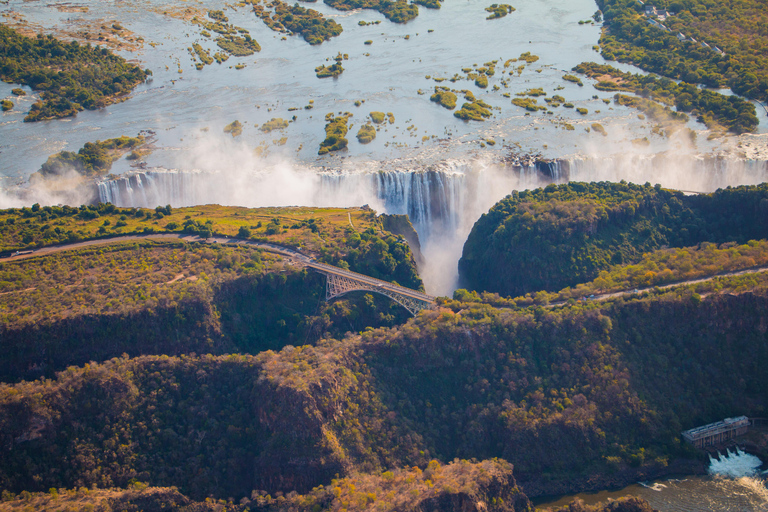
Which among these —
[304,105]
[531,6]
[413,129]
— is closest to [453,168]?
[413,129]

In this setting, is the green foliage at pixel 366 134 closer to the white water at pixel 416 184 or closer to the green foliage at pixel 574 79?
the white water at pixel 416 184

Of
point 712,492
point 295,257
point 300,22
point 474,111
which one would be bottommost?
point 712,492

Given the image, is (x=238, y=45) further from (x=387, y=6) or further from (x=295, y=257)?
(x=295, y=257)

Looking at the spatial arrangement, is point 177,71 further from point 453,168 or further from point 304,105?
point 453,168

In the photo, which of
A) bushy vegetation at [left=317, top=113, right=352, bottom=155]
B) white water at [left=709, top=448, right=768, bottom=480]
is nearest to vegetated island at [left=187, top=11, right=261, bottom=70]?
bushy vegetation at [left=317, top=113, right=352, bottom=155]

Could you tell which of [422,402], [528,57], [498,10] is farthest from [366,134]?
[498,10]
